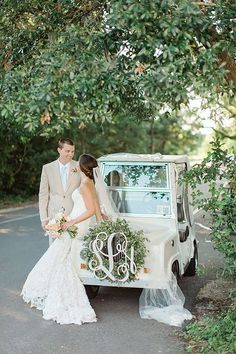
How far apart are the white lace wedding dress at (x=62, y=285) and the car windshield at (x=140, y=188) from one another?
3.27ft

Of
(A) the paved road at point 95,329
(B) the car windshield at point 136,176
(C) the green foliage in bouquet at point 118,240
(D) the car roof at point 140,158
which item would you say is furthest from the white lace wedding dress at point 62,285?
(D) the car roof at point 140,158

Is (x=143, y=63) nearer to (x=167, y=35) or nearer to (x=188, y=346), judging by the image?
(x=167, y=35)

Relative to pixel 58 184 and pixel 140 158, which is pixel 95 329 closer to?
pixel 58 184

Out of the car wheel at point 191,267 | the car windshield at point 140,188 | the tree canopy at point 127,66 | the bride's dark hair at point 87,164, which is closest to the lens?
the tree canopy at point 127,66

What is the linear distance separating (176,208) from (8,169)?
16.2m

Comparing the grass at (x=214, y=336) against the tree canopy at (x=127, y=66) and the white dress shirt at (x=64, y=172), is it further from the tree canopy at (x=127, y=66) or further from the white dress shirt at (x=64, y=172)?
the white dress shirt at (x=64, y=172)

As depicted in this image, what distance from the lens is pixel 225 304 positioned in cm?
700

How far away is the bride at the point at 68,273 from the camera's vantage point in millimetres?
6508

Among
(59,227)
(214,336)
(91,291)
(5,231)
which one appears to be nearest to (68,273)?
(59,227)

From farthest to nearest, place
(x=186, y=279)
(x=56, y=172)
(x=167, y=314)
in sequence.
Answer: (x=186, y=279) < (x=56, y=172) < (x=167, y=314)

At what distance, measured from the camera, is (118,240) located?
669 centimetres

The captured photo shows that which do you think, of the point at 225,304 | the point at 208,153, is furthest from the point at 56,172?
the point at 225,304

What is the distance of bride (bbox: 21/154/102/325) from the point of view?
6508 mm

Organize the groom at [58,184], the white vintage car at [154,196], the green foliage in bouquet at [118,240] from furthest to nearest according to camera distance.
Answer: the groom at [58,184] → the white vintage car at [154,196] → the green foliage in bouquet at [118,240]
